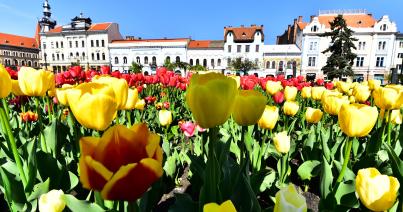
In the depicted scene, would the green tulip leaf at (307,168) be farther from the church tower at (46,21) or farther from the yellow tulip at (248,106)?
the church tower at (46,21)

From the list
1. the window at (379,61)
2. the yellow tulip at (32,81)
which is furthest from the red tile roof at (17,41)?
the yellow tulip at (32,81)

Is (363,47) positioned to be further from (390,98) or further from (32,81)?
(32,81)

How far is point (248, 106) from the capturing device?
3.14 feet

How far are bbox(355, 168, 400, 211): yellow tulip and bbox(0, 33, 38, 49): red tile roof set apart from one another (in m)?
65.0

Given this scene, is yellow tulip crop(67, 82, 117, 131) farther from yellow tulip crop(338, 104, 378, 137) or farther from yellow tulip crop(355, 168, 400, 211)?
yellow tulip crop(338, 104, 378, 137)

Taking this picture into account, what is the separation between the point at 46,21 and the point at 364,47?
192 feet

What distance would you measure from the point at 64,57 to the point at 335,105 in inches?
2084

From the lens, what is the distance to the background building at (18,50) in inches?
2062

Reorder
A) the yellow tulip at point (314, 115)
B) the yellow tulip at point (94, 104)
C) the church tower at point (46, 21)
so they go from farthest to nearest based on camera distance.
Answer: the church tower at point (46, 21) < the yellow tulip at point (314, 115) < the yellow tulip at point (94, 104)

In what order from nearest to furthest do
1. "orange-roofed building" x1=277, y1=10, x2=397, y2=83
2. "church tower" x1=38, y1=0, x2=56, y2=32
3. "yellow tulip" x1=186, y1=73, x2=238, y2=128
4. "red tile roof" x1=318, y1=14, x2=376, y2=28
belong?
"yellow tulip" x1=186, y1=73, x2=238, y2=128
"orange-roofed building" x1=277, y1=10, x2=397, y2=83
"red tile roof" x1=318, y1=14, x2=376, y2=28
"church tower" x1=38, y1=0, x2=56, y2=32

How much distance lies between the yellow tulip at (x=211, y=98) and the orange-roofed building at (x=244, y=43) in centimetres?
3856

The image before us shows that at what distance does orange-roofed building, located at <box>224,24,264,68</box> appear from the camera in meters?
38.8

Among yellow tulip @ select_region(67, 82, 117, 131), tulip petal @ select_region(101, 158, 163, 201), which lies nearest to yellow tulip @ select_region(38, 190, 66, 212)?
yellow tulip @ select_region(67, 82, 117, 131)

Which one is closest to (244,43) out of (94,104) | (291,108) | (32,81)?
(291,108)
